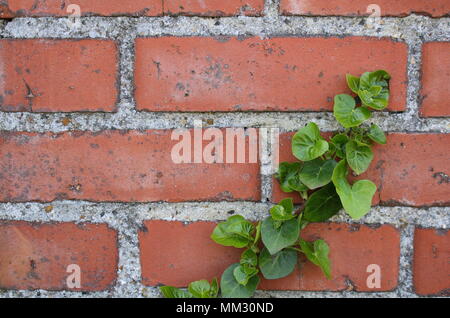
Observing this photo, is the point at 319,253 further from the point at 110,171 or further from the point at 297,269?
the point at 110,171

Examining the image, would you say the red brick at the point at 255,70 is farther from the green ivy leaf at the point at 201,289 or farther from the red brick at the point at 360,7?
the green ivy leaf at the point at 201,289

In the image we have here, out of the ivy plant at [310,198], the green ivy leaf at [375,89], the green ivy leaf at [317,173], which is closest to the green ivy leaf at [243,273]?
the ivy plant at [310,198]

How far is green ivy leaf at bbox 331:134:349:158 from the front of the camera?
46 centimetres

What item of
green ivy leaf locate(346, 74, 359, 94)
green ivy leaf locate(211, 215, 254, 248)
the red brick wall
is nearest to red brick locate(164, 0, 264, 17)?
the red brick wall

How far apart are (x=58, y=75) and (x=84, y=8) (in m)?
0.08

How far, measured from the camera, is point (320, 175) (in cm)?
46

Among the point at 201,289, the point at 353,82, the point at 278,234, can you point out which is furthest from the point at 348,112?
the point at 201,289

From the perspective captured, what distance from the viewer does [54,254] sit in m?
0.50

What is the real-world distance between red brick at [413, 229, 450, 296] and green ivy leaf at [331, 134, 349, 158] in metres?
0.13

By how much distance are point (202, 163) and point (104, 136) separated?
0.11 m

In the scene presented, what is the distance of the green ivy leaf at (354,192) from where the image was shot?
17.3 inches

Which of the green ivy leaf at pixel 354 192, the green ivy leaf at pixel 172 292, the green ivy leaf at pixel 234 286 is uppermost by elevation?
the green ivy leaf at pixel 354 192

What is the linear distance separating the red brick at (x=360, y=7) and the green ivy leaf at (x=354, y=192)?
163 millimetres
